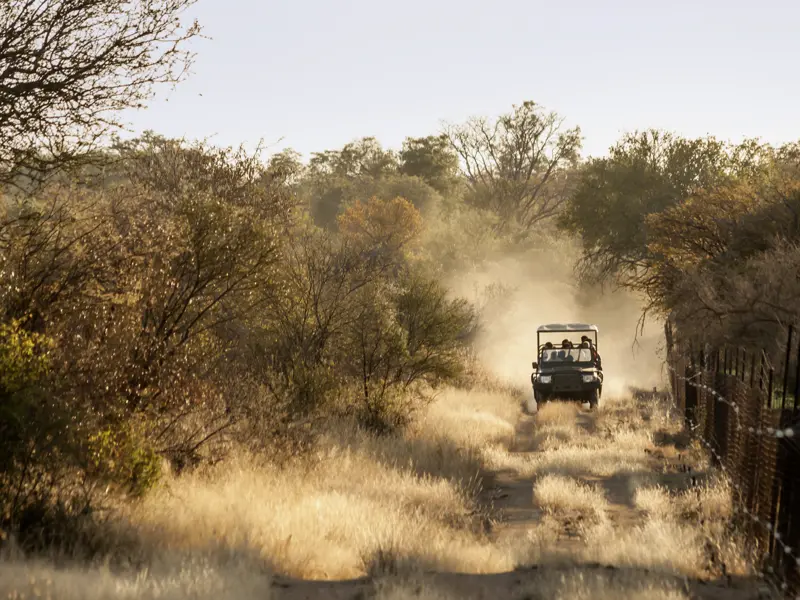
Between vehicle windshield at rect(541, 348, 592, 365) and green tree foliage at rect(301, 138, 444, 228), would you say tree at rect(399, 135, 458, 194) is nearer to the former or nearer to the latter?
green tree foliage at rect(301, 138, 444, 228)

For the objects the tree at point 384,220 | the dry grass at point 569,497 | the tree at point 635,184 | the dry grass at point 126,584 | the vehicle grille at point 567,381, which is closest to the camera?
the dry grass at point 126,584

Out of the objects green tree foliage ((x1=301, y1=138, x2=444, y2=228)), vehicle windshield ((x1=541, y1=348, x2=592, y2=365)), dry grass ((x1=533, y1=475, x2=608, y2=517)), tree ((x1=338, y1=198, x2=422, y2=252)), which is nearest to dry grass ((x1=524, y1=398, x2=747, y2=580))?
dry grass ((x1=533, y1=475, x2=608, y2=517))

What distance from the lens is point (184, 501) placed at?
10711 millimetres

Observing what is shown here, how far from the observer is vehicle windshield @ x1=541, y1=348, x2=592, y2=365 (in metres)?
27.3

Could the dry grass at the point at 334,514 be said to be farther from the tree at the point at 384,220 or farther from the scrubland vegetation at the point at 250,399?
the tree at the point at 384,220

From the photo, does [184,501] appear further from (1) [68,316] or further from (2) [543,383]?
(2) [543,383]

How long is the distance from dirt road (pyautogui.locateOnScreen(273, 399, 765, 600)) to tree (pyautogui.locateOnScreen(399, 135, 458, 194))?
2221 inches

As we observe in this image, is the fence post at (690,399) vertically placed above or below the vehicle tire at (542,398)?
above

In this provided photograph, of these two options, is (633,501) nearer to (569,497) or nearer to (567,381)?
(569,497)

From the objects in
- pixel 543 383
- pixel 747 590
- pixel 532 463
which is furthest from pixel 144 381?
pixel 543 383

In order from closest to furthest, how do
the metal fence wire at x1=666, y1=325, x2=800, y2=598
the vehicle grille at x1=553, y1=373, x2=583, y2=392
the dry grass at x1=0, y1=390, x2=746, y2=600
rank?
the metal fence wire at x1=666, y1=325, x2=800, y2=598
the dry grass at x1=0, y1=390, x2=746, y2=600
the vehicle grille at x1=553, y1=373, x2=583, y2=392

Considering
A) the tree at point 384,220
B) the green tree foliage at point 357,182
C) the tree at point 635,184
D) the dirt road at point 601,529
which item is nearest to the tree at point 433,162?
the green tree foliage at point 357,182

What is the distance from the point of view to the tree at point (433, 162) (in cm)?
7650

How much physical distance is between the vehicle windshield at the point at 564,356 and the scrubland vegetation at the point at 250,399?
5.56ft
